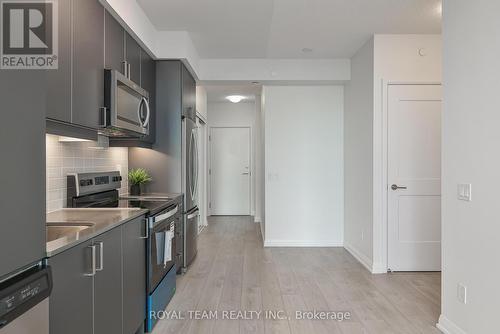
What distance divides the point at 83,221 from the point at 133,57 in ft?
5.58

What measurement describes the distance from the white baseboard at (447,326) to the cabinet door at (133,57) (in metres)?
3.05

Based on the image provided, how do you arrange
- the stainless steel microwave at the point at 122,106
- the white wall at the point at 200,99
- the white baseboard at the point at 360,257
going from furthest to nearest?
the white wall at the point at 200,99 < the white baseboard at the point at 360,257 < the stainless steel microwave at the point at 122,106

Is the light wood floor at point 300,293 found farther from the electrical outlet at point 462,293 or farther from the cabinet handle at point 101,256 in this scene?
the cabinet handle at point 101,256

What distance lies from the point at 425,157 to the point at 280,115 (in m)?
2.01

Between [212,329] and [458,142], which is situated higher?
[458,142]

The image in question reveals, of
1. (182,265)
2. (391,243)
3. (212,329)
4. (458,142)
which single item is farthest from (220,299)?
(458,142)

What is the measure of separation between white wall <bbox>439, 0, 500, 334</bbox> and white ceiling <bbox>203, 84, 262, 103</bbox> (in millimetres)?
3834

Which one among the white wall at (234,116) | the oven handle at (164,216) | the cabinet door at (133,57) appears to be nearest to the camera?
the oven handle at (164,216)

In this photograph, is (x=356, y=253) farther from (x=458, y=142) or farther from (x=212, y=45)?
(x=212, y=45)

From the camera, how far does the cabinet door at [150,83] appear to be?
3363 mm

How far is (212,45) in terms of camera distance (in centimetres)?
415

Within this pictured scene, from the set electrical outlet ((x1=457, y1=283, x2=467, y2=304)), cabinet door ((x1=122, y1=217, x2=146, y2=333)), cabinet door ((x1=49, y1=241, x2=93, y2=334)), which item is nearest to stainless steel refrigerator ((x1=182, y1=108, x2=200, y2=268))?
Answer: cabinet door ((x1=122, y1=217, x2=146, y2=333))

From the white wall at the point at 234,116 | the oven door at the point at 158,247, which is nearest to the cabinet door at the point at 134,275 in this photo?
the oven door at the point at 158,247

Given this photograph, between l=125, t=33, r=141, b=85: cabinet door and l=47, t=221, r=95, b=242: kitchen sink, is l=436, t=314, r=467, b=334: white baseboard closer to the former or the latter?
l=47, t=221, r=95, b=242: kitchen sink
